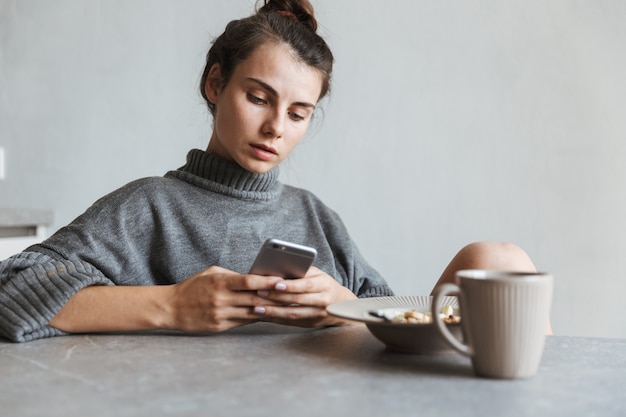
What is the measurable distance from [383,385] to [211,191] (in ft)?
2.83

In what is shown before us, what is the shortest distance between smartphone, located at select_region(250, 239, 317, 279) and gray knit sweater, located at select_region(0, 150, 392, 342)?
11.1 inches

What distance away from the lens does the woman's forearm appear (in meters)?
0.97

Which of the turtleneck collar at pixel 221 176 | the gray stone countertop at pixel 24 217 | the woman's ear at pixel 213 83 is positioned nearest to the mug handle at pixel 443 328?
the turtleneck collar at pixel 221 176

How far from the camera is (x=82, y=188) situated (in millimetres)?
2545

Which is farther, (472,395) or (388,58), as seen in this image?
(388,58)

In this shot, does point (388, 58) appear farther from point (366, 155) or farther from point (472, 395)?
point (472, 395)

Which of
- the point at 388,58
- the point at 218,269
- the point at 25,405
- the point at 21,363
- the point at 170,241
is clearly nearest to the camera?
the point at 25,405

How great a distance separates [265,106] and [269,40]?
158 mm

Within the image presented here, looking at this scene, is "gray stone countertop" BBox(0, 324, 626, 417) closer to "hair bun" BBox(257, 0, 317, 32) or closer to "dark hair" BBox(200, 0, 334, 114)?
"dark hair" BBox(200, 0, 334, 114)

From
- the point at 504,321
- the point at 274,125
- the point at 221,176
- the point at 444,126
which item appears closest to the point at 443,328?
the point at 504,321

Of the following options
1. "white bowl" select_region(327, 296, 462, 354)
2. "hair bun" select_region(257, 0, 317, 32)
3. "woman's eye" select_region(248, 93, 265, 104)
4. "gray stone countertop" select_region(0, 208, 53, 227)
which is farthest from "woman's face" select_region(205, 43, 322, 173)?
"gray stone countertop" select_region(0, 208, 53, 227)

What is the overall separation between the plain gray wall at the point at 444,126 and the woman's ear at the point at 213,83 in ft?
2.04

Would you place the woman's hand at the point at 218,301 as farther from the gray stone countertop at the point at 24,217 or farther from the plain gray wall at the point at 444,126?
the gray stone countertop at the point at 24,217

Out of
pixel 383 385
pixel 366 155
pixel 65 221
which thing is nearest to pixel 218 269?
pixel 383 385
